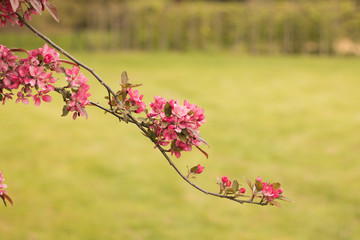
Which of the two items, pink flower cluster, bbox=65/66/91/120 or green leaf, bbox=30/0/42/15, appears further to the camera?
pink flower cluster, bbox=65/66/91/120

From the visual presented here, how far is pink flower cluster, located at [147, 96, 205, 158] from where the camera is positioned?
1.51m

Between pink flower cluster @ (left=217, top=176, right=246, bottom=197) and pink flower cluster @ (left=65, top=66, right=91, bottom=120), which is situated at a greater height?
pink flower cluster @ (left=65, top=66, right=91, bottom=120)

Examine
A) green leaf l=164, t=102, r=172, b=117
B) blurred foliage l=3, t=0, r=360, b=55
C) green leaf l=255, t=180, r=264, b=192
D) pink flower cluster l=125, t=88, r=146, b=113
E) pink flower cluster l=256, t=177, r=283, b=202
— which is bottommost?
pink flower cluster l=256, t=177, r=283, b=202

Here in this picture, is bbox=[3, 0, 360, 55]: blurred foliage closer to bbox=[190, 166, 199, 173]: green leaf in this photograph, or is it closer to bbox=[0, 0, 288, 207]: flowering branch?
bbox=[190, 166, 199, 173]: green leaf

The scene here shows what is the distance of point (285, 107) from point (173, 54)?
7.98 metres

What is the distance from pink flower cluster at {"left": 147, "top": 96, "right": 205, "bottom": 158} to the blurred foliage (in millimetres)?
14840

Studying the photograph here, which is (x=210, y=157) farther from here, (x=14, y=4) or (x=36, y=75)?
(x=14, y=4)

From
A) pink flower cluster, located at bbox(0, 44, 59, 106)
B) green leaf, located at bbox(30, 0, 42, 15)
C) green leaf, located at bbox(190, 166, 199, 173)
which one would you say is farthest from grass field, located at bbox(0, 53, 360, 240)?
green leaf, located at bbox(30, 0, 42, 15)

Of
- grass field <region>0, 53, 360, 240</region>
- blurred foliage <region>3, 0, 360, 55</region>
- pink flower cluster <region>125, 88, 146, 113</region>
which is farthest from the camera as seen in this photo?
blurred foliage <region>3, 0, 360, 55</region>

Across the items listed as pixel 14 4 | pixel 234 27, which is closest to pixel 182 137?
pixel 14 4

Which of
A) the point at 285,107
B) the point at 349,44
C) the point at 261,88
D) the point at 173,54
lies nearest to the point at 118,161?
the point at 285,107

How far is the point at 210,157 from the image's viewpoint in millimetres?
6883

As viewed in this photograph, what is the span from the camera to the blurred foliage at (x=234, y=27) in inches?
615

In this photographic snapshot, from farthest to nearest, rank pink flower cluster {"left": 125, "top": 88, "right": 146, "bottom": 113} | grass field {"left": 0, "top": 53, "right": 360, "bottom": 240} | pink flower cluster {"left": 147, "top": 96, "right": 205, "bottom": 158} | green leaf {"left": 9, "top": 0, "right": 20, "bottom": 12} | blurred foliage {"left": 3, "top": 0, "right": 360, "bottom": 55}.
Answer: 1. blurred foliage {"left": 3, "top": 0, "right": 360, "bottom": 55}
2. grass field {"left": 0, "top": 53, "right": 360, "bottom": 240}
3. pink flower cluster {"left": 125, "top": 88, "right": 146, "bottom": 113}
4. pink flower cluster {"left": 147, "top": 96, "right": 205, "bottom": 158}
5. green leaf {"left": 9, "top": 0, "right": 20, "bottom": 12}
